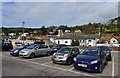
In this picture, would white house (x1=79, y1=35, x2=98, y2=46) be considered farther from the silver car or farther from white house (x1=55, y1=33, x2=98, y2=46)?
the silver car

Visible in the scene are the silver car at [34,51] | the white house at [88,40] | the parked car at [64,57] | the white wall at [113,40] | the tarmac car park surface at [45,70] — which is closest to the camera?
the tarmac car park surface at [45,70]

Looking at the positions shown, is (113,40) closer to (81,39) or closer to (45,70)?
(81,39)

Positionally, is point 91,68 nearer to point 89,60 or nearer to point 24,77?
point 89,60

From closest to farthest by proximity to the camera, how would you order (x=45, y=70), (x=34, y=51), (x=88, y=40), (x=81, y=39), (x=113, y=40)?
(x=45, y=70) < (x=34, y=51) < (x=113, y=40) < (x=81, y=39) < (x=88, y=40)

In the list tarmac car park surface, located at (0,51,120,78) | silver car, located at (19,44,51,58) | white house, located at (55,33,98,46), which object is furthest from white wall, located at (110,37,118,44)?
tarmac car park surface, located at (0,51,120,78)

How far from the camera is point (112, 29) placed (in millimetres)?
99062

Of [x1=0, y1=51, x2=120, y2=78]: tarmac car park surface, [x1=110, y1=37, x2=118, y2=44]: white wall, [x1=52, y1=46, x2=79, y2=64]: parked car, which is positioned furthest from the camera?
[x1=110, y1=37, x2=118, y2=44]: white wall

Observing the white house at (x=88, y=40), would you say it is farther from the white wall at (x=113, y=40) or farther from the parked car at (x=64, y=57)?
the parked car at (x=64, y=57)

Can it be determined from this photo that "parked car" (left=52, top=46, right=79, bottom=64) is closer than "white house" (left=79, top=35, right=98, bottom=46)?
Yes

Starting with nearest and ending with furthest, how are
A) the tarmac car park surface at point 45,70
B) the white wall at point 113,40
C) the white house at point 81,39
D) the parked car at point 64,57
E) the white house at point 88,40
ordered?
the tarmac car park surface at point 45,70, the parked car at point 64,57, the white wall at point 113,40, the white house at point 81,39, the white house at point 88,40

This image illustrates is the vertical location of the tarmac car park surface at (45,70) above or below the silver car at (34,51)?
below

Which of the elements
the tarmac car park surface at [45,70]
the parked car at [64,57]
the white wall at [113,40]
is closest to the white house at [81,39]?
the white wall at [113,40]

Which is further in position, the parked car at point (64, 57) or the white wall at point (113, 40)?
the white wall at point (113, 40)

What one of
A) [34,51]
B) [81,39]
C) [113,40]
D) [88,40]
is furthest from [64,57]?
[88,40]
